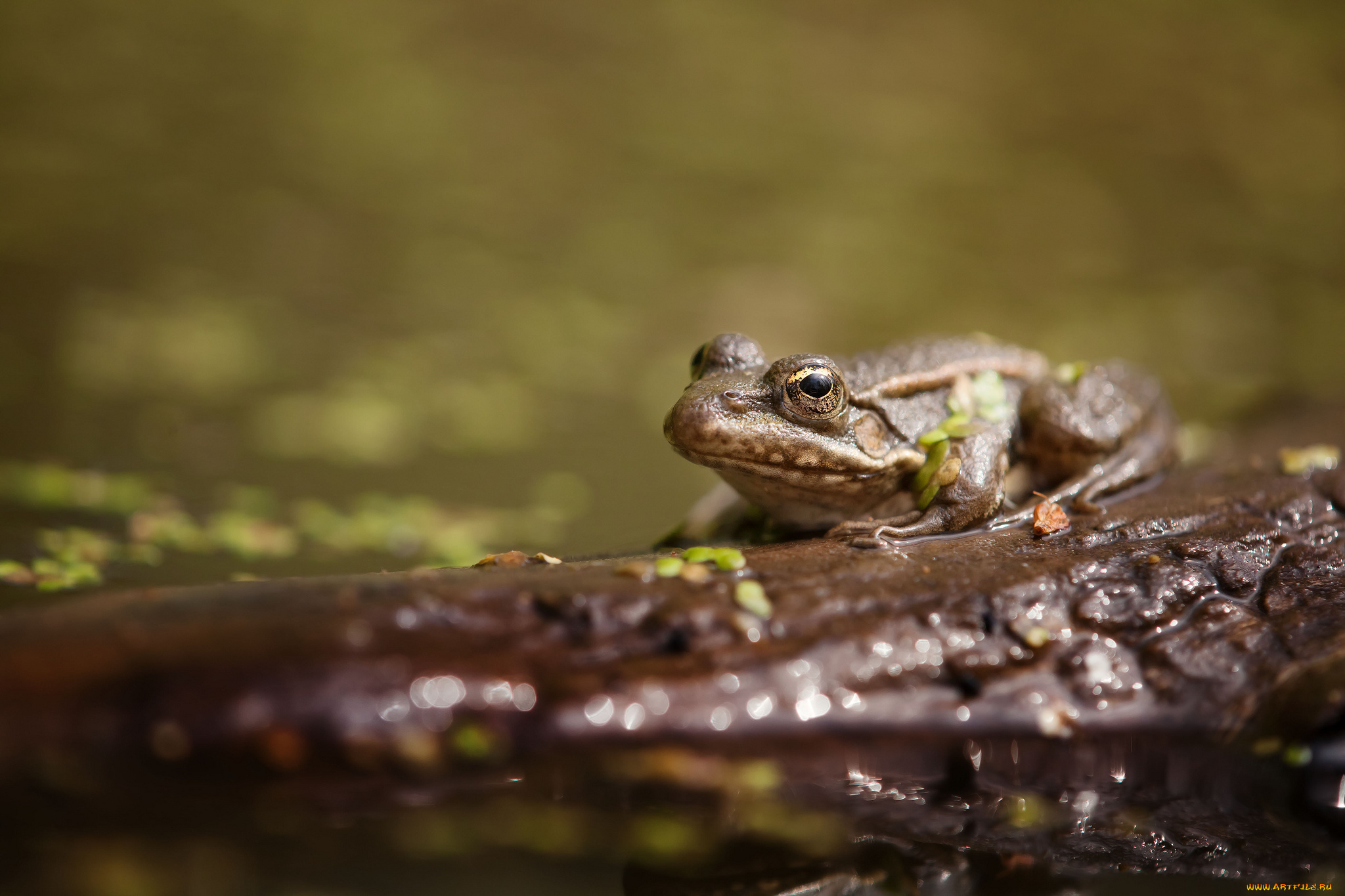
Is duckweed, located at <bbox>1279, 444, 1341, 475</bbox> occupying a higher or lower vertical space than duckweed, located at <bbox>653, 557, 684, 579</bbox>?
higher

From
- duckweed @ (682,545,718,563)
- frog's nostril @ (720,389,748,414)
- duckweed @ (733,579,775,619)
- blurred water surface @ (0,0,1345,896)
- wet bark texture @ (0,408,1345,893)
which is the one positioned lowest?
wet bark texture @ (0,408,1345,893)

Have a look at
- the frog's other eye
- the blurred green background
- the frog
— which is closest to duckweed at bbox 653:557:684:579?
the frog

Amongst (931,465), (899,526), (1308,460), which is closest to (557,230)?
(931,465)

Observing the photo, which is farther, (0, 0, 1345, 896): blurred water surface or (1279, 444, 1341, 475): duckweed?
(0, 0, 1345, 896): blurred water surface

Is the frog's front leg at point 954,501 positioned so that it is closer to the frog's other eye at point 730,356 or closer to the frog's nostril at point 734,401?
the frog's nostril at point 734,401

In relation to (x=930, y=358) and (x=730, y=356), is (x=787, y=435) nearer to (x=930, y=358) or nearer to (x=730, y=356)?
(x=730, y=356)


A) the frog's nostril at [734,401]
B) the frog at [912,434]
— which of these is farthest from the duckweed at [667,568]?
the frog's nostril at [734,401]

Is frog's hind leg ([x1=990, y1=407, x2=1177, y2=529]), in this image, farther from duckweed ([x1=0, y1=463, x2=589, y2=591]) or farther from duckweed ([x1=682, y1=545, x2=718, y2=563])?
duckweed ([x1=0, y1=463, x2=589, y2=591])
